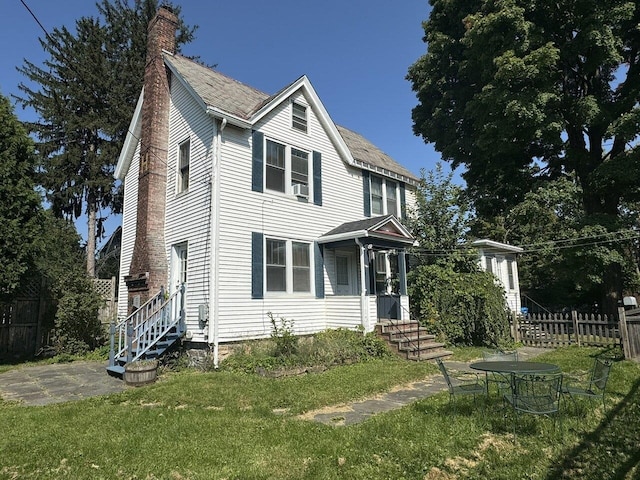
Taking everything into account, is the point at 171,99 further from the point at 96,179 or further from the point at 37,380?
the point at 96,179

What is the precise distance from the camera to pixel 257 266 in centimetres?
1162

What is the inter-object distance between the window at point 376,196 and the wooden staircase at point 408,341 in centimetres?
502

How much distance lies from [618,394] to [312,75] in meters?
12.7

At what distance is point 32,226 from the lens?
11.6m

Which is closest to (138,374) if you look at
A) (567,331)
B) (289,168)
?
(289,168)

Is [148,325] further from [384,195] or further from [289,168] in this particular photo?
[384,195]

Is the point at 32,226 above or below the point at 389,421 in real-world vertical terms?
above

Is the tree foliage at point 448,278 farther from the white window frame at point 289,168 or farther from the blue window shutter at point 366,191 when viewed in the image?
the white window frame at point 289,168

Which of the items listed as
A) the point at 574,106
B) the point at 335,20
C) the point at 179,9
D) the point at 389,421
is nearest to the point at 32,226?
the point at 389,421

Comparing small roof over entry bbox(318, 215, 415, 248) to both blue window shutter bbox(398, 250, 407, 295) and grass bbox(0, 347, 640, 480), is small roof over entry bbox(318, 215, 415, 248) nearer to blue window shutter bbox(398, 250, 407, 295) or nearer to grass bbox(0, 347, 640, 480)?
blue window shutter bbox(398, 250, 407, 295)

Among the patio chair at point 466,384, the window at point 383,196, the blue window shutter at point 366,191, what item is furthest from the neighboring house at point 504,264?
the patio chair at point 466,384

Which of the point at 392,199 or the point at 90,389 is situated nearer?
the point at 90,389

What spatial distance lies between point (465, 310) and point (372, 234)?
4.47 metres

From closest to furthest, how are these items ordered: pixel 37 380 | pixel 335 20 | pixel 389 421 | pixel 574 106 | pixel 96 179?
pixel 389 421 → pixel 37 380 → pixel 335 20 → pixel 574 106 → pixel 96 179
